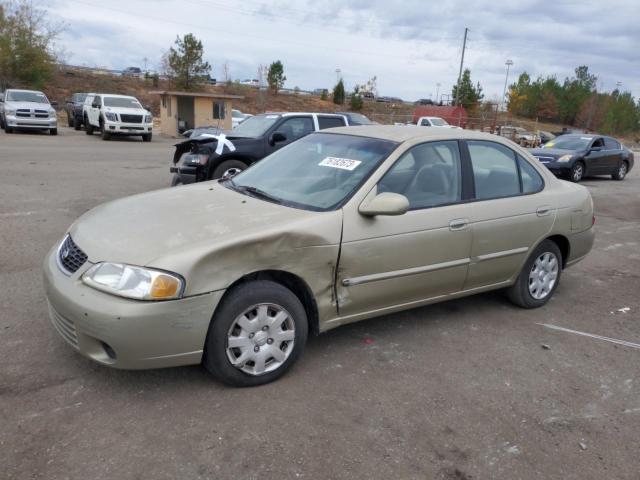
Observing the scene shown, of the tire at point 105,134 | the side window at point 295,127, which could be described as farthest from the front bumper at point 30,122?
the side window at point 295,127

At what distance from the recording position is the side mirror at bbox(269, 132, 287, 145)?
31.7 ft

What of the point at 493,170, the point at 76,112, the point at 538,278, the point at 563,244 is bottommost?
the point at 538,278

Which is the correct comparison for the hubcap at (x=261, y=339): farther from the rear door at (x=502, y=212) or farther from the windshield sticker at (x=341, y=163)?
the rear door at (x=502, y=212)

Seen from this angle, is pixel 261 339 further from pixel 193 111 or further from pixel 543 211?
pixel 193 111

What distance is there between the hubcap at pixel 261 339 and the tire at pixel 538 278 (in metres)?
2.42

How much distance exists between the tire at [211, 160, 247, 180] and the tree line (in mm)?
76996

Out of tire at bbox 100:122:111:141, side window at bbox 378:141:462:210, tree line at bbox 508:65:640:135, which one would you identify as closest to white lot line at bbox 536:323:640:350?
side window at bbox 378:141:462:210

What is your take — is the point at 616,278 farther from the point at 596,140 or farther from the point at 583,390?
the point at 596,140

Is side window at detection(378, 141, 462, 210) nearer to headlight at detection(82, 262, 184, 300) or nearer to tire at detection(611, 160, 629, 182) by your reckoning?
headlight at detection(82, 262, 184, 300)

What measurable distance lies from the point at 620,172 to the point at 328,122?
11.5 m

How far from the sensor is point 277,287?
3312mm

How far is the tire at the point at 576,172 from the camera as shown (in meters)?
15.2

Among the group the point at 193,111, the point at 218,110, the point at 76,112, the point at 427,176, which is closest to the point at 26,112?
the point at 76,112

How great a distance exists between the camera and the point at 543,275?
4.93 m
